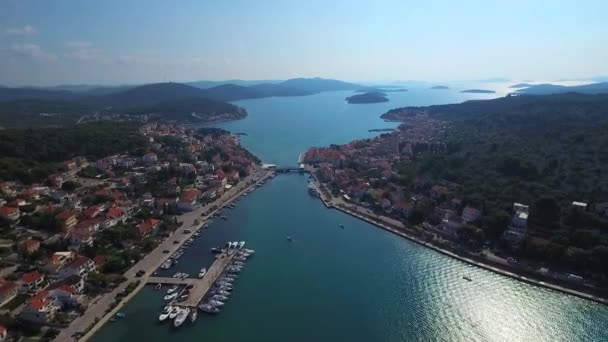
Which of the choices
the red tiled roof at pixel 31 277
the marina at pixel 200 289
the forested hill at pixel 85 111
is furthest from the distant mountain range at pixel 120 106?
the marina at pixel 200 289

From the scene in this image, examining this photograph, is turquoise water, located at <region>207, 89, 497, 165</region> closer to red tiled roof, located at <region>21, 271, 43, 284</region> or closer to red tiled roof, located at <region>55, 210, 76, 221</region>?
red tiled roof, located at <region>55, 210, 76, 221</region>

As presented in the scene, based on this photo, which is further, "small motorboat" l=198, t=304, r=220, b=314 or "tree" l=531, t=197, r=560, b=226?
"tree" l=531, t=197, r=560, b=226

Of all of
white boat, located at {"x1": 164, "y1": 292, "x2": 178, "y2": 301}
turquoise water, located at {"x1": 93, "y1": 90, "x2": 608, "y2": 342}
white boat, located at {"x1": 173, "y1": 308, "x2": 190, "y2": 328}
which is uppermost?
white boat, located at {"x1": 164, "y1": 292, "x2": 178, "y2": 301}

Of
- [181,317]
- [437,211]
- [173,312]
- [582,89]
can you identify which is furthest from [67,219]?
[582,89]

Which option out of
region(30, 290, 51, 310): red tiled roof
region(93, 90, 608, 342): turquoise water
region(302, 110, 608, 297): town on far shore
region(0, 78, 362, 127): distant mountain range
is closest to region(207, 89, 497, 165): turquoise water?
region(0, 78, 362, 127): distant mountain range

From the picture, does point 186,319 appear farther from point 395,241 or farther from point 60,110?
point 60,110

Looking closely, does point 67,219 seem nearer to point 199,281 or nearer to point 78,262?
point 78,262

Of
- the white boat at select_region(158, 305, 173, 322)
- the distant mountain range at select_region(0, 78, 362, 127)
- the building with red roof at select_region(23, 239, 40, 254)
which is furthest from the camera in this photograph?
the distant mountain range at select_region(0, 78, 362, 127)
